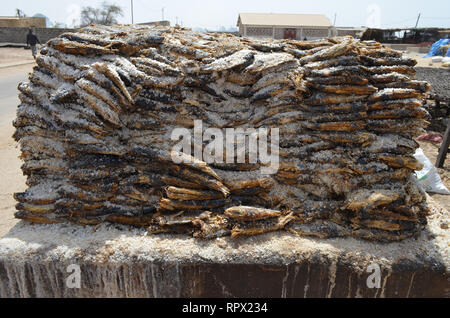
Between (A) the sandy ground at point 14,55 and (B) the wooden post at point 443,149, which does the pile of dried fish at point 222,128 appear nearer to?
(B) the wooden post at point 443,149

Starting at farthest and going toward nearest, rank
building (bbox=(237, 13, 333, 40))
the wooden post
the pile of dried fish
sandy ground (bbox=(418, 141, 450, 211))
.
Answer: building (bbox=(237, 13, 333, 40)) → the wooden post → sandy ground (bbox=(418, 141, 450, 211)) → the pile of dried fish

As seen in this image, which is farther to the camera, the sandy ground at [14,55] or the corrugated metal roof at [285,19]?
the corrugated metal roof at [285,19]

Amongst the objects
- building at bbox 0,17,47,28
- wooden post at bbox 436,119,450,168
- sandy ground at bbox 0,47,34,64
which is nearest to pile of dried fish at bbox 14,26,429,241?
wooden post at bbox 436,119,450,168

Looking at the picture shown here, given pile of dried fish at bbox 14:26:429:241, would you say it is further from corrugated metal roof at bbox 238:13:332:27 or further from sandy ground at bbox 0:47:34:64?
corrugated metal roof at bbox 238:13:332:27

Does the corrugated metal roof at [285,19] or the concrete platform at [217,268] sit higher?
the corrugated metal roof at [285,19]

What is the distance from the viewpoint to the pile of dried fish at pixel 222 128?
2.39 meters

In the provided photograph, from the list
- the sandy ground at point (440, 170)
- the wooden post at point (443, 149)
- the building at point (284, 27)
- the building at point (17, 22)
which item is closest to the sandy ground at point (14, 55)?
the building at point (17, 22)

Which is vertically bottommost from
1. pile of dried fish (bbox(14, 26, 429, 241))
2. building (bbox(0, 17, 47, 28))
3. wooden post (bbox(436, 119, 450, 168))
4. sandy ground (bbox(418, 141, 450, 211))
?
sandy ground (bbox(418, 141, 450, 211))

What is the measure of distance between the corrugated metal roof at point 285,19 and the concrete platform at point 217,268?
1991 centimetres

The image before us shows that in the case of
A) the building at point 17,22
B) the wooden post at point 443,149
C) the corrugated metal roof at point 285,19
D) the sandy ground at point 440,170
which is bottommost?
the sandy ground at point 440,170

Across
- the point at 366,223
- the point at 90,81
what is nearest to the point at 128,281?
the point at 90,81

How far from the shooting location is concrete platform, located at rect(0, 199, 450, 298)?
2111 millimetres

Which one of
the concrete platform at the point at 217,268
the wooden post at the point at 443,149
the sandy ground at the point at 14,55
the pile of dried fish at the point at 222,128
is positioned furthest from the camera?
the sandy ground at the point at 14,55

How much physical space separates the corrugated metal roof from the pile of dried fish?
61.9ft
